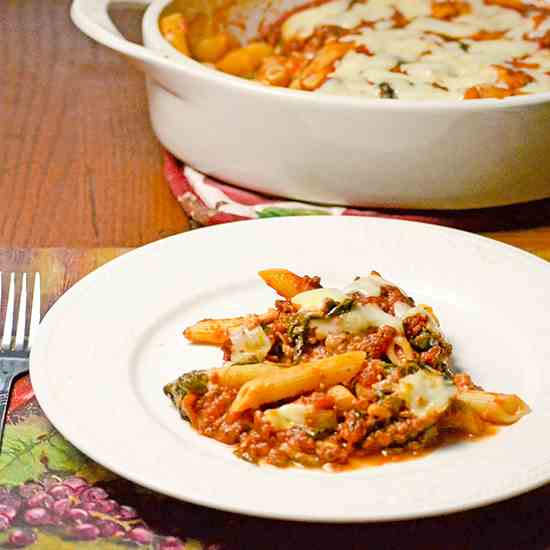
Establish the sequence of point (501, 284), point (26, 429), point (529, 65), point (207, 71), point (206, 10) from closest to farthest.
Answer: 1. point (26, 429)
2. point (501, 284)
3. point (207, 71)
4. point (529, 65)
5. point (206, 10)

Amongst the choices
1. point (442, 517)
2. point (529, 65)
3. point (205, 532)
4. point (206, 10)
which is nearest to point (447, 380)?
point (442, 517)

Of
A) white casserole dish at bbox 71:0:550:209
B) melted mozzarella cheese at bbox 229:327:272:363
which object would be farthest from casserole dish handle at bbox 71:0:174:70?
melted mozzarella cheese at bbox 229:327:272:363

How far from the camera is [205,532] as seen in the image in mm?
1030

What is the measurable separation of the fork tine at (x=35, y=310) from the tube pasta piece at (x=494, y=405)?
464 millimetres

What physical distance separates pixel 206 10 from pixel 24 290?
92 cm

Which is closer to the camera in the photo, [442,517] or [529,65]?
[442,517]

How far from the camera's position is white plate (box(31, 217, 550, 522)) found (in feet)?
3.21

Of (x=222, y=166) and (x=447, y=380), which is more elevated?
(x=447, y=380)

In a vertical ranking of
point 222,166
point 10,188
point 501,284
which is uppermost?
point 501,284

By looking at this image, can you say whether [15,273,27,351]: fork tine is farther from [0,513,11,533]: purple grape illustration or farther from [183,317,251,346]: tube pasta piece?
[0,513,11,533]: purple grape illustration

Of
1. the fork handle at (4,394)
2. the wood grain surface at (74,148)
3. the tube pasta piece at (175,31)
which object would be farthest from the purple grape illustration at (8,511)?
the tube pasta piece at (175,31)

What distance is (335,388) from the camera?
3.57 feet

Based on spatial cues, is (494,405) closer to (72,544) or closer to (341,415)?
(341,415)

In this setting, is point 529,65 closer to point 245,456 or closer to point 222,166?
point 222,166
